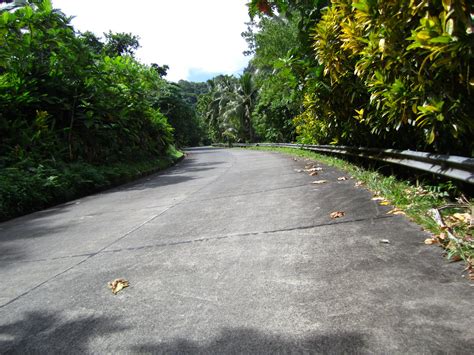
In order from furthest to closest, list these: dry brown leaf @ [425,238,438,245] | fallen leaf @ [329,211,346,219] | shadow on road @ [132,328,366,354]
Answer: fallen leaf @ [329,211,346,219]
dry brown leaf @ [425,238,438,245]
shadow on road @ [132,328,366,354]

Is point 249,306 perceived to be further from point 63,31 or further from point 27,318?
point 63,31

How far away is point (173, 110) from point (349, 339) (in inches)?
1739

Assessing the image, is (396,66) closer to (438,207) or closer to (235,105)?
(438,207)

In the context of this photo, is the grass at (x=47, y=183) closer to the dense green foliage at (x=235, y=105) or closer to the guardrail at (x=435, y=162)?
the guardrail at (x=435, y=162)

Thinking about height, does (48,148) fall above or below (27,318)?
above

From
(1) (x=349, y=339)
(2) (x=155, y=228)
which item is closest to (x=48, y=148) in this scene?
(2) (x=155, y=228)

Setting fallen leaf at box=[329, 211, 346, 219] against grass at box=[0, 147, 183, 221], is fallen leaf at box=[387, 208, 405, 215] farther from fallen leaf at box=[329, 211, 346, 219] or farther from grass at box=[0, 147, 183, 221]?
grass at box=[0, 147, 183, 221]

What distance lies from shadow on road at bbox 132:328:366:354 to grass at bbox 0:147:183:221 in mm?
6976

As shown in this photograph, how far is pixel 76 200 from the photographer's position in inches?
391

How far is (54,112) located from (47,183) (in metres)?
4.66

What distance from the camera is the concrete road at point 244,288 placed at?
7.47ft

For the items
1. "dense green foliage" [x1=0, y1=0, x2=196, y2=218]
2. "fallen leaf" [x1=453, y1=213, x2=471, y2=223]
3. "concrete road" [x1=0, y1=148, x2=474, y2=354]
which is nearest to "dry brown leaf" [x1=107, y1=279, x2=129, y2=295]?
"concrete road" [x1=0, y1=148, x2=474, y2=354]

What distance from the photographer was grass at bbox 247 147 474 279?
318 centimetres

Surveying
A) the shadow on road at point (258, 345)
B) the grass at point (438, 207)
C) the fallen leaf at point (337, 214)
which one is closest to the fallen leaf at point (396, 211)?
the grass at point (438, 207)
